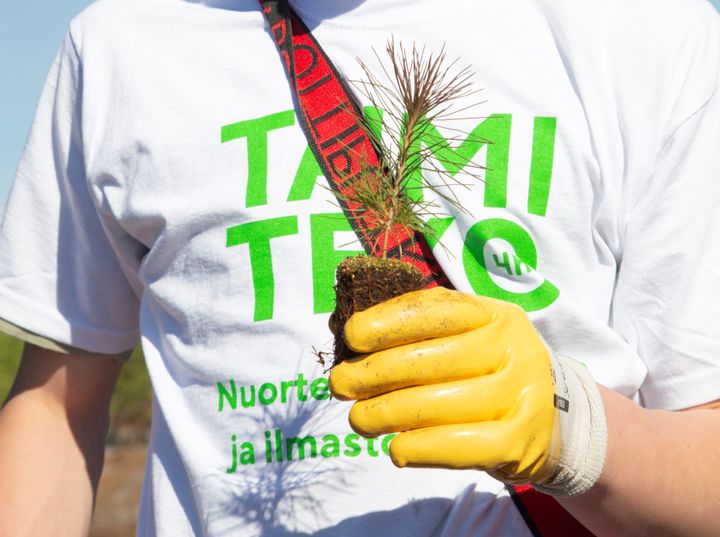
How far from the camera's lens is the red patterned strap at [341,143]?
4.96 ft

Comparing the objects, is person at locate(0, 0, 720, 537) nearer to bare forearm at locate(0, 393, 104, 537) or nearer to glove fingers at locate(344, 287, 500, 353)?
glove fingers at locate(344, 287, 500, 353)

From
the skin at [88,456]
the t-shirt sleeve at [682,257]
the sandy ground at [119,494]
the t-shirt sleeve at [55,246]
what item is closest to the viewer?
the skin at [88,456]

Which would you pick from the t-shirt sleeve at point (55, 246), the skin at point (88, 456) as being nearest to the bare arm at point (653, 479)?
the skin at point (88, 456)

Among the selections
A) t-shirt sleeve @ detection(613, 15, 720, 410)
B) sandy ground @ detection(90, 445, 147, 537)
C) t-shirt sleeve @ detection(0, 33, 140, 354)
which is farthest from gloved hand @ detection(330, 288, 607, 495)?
sandy ground @ detection(90, 445, 147, 537)

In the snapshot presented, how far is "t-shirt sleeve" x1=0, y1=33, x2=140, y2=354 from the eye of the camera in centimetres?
196

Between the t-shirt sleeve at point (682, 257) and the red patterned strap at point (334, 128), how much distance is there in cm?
33

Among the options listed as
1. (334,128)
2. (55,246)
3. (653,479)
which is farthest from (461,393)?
(55,246)

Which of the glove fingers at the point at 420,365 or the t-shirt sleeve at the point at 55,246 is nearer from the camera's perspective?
the glove fingers at the point at 420,365

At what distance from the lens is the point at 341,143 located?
5.22ft

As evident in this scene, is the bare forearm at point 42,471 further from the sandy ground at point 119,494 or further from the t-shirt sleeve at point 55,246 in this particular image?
the sandy ground at point 119,494

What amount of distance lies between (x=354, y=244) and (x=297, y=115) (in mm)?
272

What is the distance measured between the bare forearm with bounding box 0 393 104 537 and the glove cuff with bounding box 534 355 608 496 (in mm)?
1147

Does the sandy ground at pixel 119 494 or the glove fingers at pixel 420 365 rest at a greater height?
the glove fingers at pixel 420 365

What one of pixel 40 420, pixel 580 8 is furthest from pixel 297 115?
pixel 40 420
